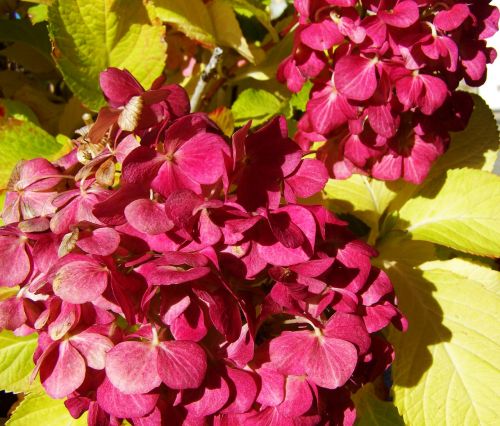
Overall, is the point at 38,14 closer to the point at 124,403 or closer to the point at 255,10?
the point at 255,10

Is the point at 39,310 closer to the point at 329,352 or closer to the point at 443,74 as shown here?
the point at 329,352

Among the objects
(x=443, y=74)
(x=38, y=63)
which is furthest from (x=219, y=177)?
(x=38, y=63)

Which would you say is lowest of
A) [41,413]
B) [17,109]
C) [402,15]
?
[41,413]

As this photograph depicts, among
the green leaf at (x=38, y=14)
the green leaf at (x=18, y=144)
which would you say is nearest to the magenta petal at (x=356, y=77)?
the green leaf at (x=18, y=144)

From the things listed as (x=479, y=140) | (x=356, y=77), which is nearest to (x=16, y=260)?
(x=356, y=77)

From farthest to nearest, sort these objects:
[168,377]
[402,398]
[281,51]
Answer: [281,51]
[402,398]
[168,377]

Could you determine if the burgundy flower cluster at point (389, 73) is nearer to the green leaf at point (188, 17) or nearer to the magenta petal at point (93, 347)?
the green leaf at point (188, 17)
